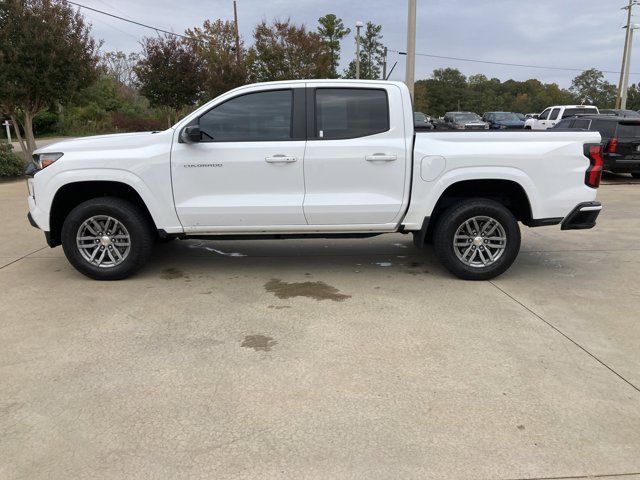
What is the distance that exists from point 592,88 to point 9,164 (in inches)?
3755

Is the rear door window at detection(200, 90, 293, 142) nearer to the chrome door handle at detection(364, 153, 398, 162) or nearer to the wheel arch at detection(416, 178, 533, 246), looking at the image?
the chrome door handle at detection(364, 153, 398, 162)


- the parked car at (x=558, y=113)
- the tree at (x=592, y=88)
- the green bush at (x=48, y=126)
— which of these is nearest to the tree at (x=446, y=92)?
the tree at (x=592, y=88)

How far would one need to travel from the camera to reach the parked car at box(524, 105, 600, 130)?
23.2 metres

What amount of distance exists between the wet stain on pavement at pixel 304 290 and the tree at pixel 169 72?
20886 mm

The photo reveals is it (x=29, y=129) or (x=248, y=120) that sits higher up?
(x=248, y=120)

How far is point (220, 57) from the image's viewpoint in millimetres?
27781

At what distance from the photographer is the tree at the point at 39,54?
13406mm

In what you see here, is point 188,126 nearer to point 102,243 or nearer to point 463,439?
point 102,243

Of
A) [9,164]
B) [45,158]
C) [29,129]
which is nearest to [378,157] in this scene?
[45,158]

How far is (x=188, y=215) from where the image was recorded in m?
5.26

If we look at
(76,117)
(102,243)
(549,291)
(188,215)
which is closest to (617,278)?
(549,291)

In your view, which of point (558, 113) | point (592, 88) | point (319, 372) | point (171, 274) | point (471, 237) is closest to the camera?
point (319, 372)

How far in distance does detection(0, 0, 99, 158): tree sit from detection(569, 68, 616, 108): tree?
88092 millimetres

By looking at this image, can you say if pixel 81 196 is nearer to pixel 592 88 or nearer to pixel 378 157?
pixel 378 157
